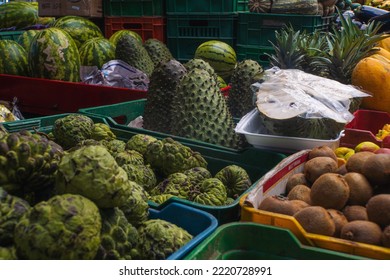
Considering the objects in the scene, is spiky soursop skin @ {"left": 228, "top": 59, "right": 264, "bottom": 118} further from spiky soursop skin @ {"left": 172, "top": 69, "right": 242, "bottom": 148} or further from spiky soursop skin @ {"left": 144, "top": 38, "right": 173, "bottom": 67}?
spiky soursop skin @ {"left": 144, "top": 38, "right": 173, "bottom": 67}

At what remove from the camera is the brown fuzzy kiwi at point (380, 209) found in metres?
1.13

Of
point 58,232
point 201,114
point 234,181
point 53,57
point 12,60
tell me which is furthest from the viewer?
point 12,60

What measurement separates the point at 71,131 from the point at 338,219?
1.11 meters

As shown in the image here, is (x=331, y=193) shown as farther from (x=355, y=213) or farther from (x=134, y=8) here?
(x=134, y=8)

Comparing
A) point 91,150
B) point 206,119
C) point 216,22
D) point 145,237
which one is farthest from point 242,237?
point 216,22

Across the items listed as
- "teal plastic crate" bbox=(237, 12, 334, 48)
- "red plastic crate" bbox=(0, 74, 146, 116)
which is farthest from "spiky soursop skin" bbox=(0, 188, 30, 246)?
"teal plastic crate" bbox=(237, 12, 334, 48)

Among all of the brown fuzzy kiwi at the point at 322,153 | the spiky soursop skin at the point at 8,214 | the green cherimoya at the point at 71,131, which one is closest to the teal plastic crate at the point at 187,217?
the spiky soursop skin at the point at 8,214

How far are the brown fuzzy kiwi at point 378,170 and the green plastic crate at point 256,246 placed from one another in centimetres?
34

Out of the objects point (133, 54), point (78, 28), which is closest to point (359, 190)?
point (133, 54)

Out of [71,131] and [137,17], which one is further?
[137,17]

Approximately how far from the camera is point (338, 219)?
1161mm

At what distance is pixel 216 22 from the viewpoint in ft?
12.3

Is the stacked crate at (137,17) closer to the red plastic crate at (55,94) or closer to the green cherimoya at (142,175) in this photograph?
the red plastic crate at (55,94)

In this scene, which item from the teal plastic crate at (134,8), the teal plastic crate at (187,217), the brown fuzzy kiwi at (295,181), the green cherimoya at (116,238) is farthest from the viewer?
the teal plastic crate at (134,8)
